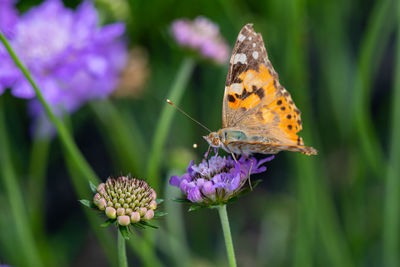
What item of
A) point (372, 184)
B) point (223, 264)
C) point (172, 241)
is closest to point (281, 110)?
point (172, 241)

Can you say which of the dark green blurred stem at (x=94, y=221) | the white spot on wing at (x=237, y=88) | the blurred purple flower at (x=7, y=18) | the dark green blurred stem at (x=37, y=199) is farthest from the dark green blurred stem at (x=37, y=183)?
the white spot on wing at (x=237, y=88)

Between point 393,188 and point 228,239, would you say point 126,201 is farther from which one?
point 393,188

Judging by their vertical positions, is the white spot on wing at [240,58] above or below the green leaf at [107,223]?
above

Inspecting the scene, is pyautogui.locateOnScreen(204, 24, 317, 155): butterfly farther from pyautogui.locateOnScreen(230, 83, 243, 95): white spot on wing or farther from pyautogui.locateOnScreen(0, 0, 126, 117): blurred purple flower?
pyautogui.locateOnScreen(0, 0, 126, 117): blurred purple flower

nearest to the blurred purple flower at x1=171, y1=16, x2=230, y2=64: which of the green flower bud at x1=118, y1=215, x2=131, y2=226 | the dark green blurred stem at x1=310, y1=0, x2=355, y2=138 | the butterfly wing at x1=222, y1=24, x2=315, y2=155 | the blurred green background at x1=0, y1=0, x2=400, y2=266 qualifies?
the blurred green background at x1=0, y1=0, x2=400, y2=266

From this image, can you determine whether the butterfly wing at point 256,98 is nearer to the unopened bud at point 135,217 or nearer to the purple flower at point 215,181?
the purple flower at point 215,181
